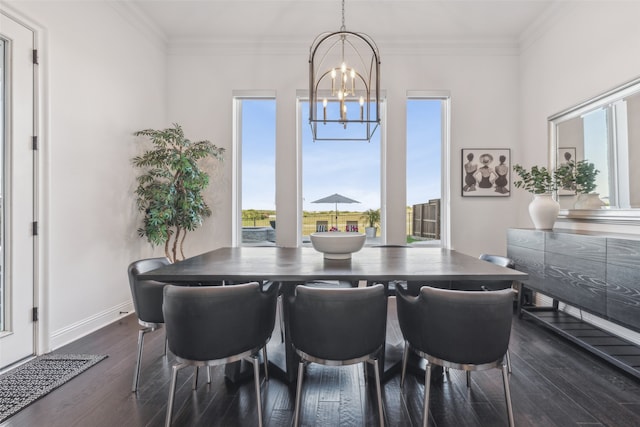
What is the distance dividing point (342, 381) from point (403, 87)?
143 inches

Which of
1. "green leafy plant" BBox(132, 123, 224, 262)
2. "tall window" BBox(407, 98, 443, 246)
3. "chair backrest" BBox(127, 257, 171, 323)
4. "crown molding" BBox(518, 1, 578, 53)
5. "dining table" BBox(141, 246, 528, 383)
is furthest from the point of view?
"tall window" BBox(407, 98, 443, 246)

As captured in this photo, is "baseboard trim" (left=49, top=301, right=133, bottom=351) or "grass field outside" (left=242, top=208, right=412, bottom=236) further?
"grass field outside" (left=242, top=208, right=412, bottom=236)

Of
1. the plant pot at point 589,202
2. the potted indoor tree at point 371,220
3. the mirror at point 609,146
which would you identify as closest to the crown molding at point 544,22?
the mirror at point 609,146

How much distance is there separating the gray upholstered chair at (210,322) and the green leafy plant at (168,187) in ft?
7.38

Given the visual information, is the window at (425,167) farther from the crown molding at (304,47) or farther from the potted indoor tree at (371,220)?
the crown molding at (304,47)

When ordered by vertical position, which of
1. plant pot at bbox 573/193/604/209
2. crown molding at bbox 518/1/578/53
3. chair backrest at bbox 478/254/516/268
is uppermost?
crown molding at bbox 518/1/578/53

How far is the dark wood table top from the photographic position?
63.4 inches

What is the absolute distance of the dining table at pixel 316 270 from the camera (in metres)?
1.61

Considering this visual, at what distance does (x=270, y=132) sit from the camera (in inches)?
174

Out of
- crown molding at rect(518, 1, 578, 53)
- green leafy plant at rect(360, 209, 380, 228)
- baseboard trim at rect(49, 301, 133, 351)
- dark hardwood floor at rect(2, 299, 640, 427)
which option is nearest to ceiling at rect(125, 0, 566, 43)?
crown molding at rect(518, 1, 578, 53)

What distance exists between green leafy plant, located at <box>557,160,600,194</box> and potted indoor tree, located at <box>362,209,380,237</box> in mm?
2052

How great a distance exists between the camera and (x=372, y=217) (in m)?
4.41

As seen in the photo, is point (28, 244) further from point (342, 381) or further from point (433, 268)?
point (433, 268)

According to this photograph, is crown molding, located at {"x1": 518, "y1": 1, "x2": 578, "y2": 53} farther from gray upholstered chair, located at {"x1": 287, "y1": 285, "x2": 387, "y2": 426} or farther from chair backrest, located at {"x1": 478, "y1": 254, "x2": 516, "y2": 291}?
gray upholstered chair, located at {"x1": 287, "y1": 285, "x2": 387, "y2": 426}
